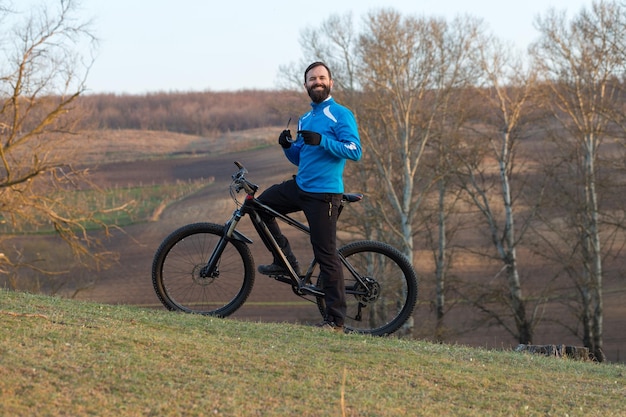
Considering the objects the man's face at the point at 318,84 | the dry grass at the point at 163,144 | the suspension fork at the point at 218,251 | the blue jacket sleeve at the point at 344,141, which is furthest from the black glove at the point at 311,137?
the dry grass at the point at 163,144

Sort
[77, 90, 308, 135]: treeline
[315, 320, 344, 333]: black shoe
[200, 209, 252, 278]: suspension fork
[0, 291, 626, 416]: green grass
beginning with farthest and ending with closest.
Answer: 1. [77, 90, 308, 135]: treeline
2. [200, 209, 252, 278]: suspension fork
3. [315, 320, 344, 333]: black shoe
4. [0, 291, 626, 416]: green grass

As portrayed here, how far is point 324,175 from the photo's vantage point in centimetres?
837

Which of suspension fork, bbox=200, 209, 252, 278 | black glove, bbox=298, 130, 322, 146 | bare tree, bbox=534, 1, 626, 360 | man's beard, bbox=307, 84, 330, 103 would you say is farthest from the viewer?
bare tree, bbox=534, 1, 626, 360

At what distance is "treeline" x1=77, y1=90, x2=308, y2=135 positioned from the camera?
128m

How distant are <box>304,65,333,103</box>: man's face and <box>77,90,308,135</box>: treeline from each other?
114 metres

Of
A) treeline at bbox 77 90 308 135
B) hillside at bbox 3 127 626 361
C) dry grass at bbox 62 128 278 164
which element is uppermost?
treeline at bbox 77 90 308 135

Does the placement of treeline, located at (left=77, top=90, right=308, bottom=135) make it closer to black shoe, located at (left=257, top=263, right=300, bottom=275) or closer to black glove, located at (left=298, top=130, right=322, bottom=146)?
black shoe, located at (left=257, top=263, right=300, bottom=275)

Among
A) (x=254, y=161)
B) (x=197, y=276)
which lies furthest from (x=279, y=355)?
(x=254, y=161)

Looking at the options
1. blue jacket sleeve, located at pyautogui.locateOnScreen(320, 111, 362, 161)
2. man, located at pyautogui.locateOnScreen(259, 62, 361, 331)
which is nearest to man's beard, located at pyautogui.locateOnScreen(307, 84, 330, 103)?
man, located at pyautogui.locateOnScreen(259, 62, 361, 331)

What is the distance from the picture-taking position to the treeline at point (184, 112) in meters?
128

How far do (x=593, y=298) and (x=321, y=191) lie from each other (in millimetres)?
35660

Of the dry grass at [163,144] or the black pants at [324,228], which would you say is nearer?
the black pants at [324,228]

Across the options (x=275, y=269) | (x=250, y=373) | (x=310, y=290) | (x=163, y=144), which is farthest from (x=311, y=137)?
(x=163, y=144)

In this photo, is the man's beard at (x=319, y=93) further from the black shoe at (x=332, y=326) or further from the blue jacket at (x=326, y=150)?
the black shoe at (x=332, y=326)
